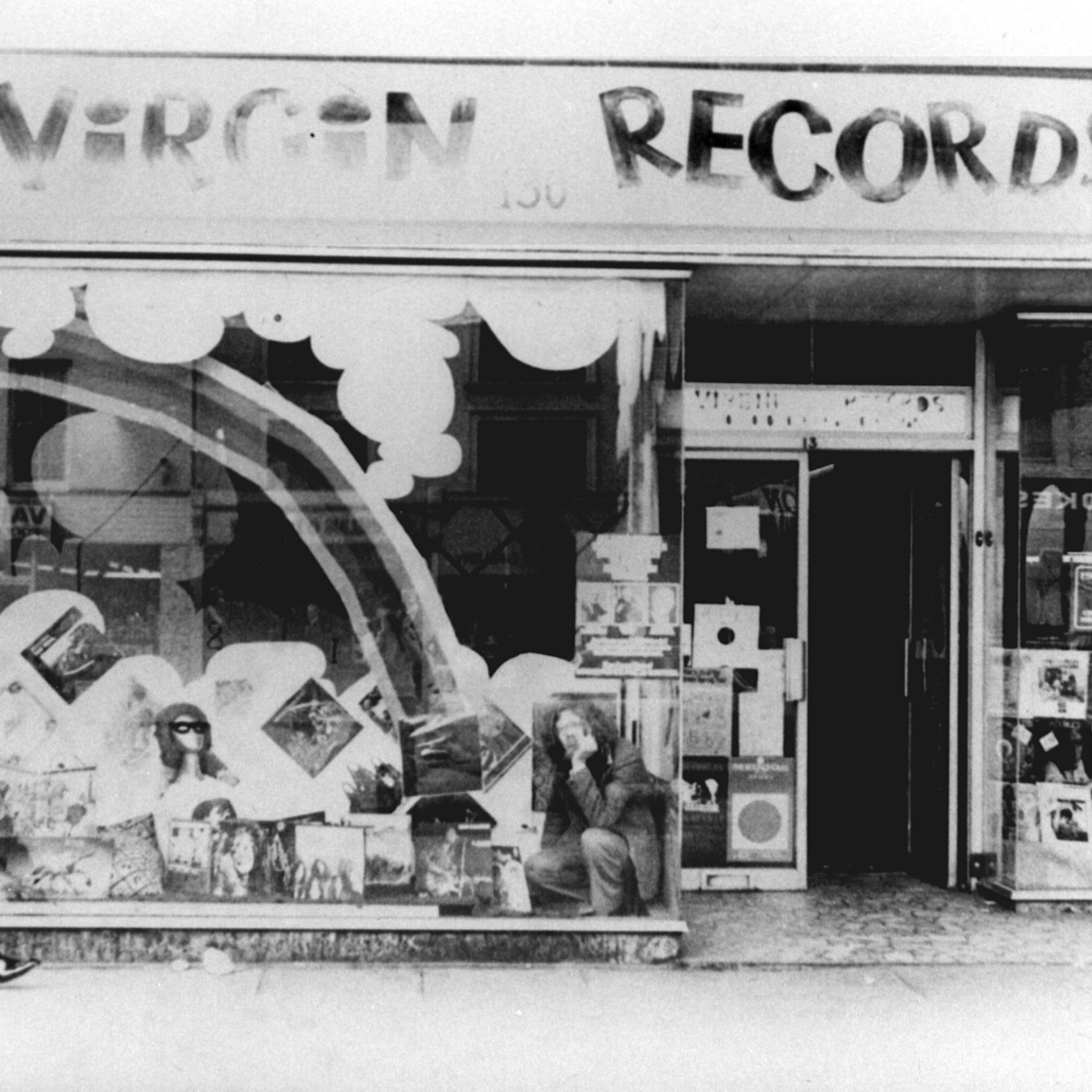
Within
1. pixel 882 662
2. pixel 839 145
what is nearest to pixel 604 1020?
pixel 839 145

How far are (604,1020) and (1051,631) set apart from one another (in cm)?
325

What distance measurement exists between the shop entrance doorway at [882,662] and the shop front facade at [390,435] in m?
1.85

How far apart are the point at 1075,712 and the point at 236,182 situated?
482cm

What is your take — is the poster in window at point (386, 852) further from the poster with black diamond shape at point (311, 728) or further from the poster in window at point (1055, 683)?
the poster in window at point (1055, 683)

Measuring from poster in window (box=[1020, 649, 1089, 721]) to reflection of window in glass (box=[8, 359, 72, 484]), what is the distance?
479 cm

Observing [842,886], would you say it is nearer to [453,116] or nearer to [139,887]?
[139,887]

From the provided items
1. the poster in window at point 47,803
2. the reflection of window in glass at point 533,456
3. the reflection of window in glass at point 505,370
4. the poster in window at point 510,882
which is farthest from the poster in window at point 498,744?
the poster in window at point 47,803

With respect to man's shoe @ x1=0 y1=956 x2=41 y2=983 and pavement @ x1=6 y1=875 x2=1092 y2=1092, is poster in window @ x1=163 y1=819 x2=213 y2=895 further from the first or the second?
man's shoe @ x1=0 y1=956 x2=41 y2=983

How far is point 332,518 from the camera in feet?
20.5

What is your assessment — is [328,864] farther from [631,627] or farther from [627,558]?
[627,558]

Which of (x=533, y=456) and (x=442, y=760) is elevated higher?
(x=533, y=456)

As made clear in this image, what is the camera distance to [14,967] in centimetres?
597

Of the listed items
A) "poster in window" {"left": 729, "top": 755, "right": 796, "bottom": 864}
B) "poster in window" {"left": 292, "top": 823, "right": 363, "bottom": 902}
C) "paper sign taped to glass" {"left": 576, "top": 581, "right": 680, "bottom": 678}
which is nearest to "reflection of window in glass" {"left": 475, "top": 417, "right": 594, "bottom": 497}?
"paper sign taped to glass" {"left": 576, "top": 581, "right": 680, "bottom": 678}

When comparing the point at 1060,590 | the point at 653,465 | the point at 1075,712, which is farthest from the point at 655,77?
the point at 1075,712
